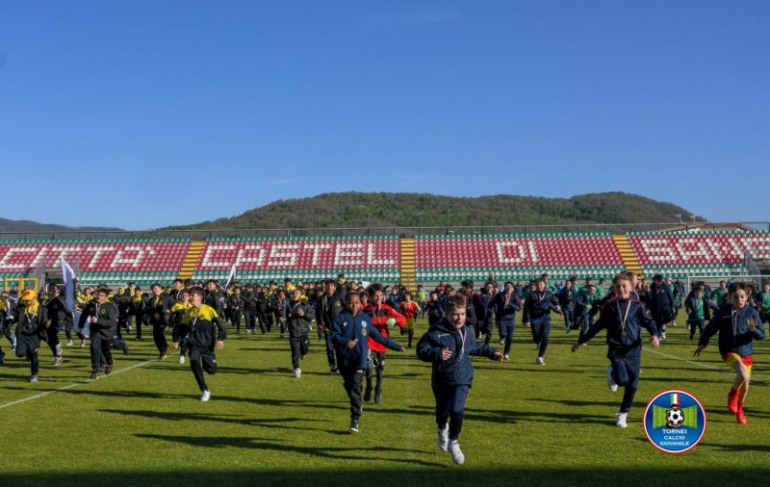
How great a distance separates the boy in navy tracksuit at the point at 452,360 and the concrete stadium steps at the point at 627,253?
51.5 metres

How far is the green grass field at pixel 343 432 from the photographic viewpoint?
8.79 meters

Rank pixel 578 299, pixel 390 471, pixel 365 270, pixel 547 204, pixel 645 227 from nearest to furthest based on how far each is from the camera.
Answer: pixel 390 471, pixel 578 299, pixel 365 270, pixel 645 227, pixel 547 204

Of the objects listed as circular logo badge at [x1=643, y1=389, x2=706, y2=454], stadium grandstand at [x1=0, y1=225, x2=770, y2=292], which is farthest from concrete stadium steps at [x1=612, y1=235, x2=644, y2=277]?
circular logo badge at [x1=643, y1=389, x2=706, y2=454]

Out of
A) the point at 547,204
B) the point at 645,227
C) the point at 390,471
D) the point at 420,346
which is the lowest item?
the point at 390,471

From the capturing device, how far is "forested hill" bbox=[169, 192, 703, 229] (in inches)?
6048

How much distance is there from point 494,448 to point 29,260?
59.1m

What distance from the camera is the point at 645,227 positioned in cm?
6662

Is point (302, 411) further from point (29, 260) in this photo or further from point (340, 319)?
point (29, 260)

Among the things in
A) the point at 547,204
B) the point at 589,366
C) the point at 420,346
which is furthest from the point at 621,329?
the point at 547,204

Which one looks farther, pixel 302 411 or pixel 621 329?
pixel 302 411

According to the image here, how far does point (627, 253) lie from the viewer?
61.5 meters

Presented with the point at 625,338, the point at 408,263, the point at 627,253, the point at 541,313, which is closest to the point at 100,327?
the point at 541,313

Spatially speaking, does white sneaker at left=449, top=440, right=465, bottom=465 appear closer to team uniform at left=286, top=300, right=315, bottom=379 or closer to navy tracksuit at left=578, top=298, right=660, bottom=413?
navy tracksuit at left=578, top=298, right=660, bottom=413

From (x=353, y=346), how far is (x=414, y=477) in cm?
278
